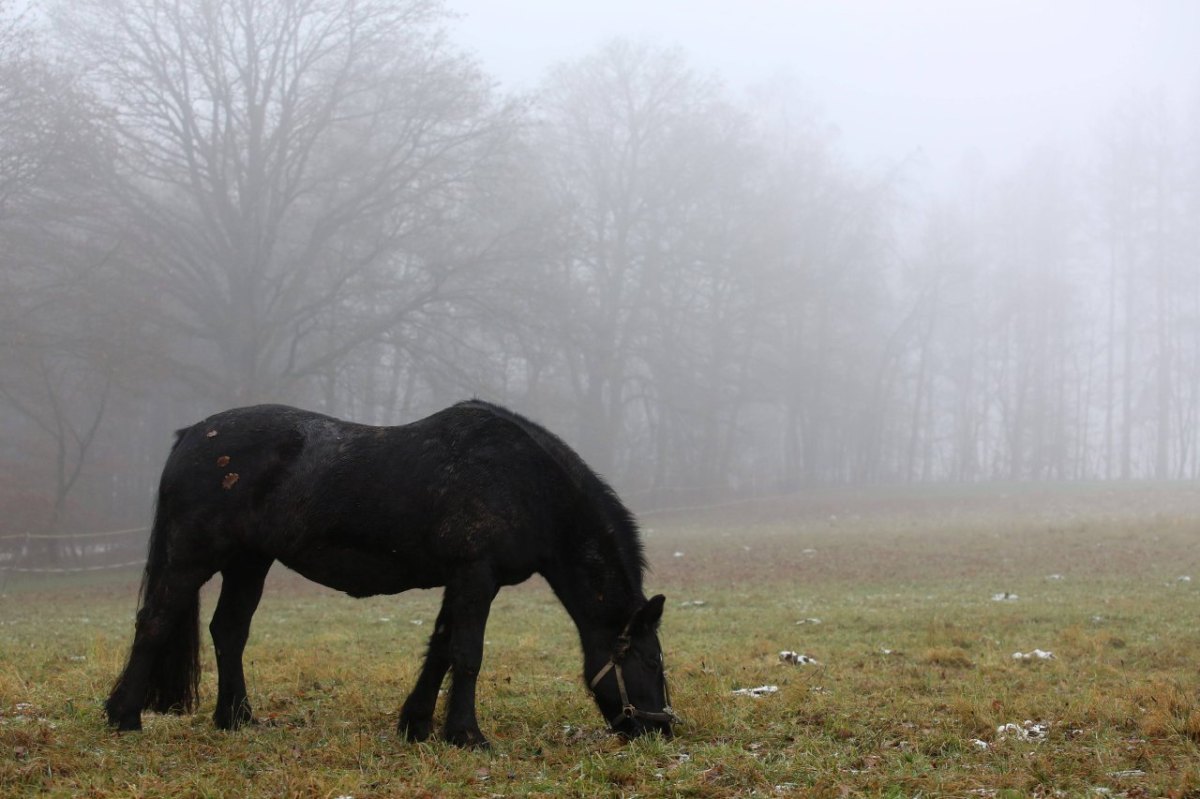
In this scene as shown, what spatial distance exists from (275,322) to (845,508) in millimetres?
24900

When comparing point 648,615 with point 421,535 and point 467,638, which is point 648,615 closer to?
point 467,638

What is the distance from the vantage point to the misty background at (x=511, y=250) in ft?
100

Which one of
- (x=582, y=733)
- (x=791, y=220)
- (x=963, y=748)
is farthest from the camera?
(x=791, y=220)

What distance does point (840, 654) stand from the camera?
36.7 feet

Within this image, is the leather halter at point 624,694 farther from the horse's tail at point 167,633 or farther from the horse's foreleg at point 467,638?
the horse's tail at point 167,633

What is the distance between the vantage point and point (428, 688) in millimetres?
7367

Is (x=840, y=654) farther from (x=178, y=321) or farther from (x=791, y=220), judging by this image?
(x=791, y=220)

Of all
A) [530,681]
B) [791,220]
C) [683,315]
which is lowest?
[530,681]

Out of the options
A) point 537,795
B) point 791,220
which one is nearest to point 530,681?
point 537,795

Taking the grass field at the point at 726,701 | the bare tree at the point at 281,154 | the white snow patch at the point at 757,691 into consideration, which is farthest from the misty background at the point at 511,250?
the white snow patch at the point at 757,691

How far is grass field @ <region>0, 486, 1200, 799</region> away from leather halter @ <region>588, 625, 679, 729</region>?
174 millimetres

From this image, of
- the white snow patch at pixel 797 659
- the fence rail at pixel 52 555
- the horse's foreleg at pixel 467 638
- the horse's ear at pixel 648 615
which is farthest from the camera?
the fence rail at pixel 52 555

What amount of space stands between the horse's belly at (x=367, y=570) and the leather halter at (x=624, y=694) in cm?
120

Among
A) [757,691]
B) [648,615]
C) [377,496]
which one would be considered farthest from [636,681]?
[377,496]
